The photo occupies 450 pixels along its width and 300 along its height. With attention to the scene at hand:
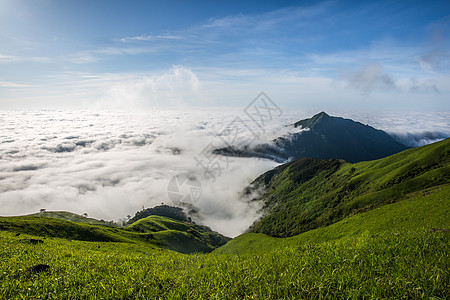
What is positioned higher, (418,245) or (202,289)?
(202,289)

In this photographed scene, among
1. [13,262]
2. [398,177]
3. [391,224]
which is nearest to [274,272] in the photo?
[13,262]

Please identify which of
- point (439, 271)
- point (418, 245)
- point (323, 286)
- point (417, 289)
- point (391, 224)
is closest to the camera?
point (417, 289)

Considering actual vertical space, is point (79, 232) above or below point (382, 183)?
above

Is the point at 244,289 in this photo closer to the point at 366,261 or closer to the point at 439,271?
the point at 366,261

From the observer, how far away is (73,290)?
4.48m

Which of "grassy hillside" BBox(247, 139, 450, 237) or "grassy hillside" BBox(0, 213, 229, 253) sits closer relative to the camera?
"grassy hillside" BBox(0, 213, 229, 253)

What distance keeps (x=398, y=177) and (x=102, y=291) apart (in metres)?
151

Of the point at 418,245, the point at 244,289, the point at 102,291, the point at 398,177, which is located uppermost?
the point at 102,291

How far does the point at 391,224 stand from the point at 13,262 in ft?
204

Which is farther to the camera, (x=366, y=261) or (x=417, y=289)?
(x=366, y=261)

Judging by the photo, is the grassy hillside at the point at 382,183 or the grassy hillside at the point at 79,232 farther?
the grassy hillside at the point at 382,183

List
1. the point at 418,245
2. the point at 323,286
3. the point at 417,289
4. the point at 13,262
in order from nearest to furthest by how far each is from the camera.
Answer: the point at 417,289 → the point at 323,286 → the point at 418,245 → the point at 13,262

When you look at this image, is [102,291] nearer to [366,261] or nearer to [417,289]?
[417,289]

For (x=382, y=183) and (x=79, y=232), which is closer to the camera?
(x=79, y=232)
